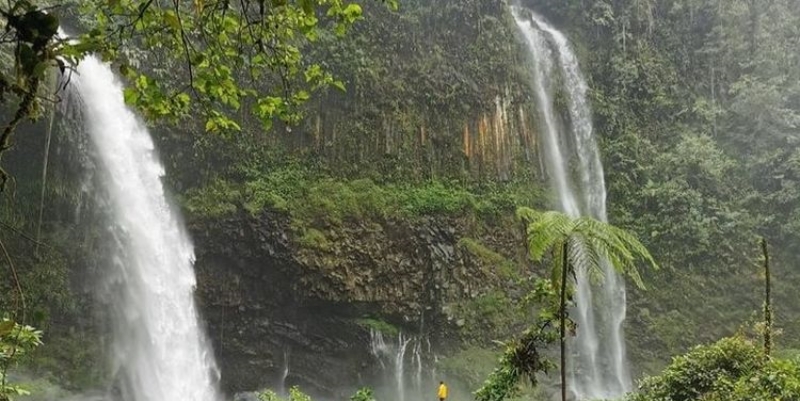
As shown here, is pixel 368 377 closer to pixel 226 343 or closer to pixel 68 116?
pixel 226 343

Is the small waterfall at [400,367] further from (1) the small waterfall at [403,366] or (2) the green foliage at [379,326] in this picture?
(2) the green foliage at [379,326]

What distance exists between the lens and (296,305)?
1561cm

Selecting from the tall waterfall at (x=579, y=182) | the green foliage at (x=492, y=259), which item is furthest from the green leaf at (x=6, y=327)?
the tall waterfall at (x=579, y=182)

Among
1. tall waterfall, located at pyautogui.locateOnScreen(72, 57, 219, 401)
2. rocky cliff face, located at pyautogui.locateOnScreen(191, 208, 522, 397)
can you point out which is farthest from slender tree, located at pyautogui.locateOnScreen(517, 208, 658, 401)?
tall waterfall, located at pyautogui.locateOnScreen(72, 57, 219, 401)

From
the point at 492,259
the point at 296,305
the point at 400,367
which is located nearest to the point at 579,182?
the point at 492,259

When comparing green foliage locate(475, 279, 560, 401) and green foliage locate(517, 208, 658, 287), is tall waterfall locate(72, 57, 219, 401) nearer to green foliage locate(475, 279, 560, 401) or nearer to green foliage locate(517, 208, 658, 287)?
green foliage locate(475, 279, 560, 401)

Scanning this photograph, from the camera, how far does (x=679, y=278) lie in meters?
18.8

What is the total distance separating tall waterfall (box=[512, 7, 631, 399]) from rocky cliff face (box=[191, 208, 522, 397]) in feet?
13.1

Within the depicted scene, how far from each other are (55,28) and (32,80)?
0.27 meters

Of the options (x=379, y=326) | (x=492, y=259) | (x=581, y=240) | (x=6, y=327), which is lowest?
(x=6, y=327)

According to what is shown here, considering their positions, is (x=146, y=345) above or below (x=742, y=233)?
below

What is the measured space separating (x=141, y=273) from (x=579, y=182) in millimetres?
13059

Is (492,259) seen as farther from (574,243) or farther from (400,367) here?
(574,243)

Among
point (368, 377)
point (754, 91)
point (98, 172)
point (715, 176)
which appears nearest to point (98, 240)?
point (98, 172)
